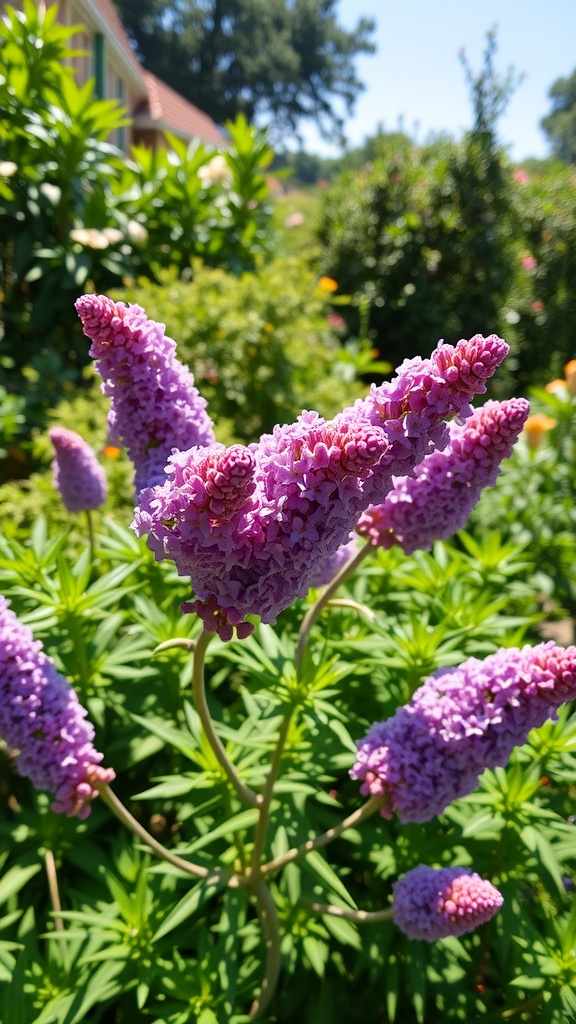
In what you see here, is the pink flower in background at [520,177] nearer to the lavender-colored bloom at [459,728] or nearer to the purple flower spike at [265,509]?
the lavender-colored bloom at [459,728]

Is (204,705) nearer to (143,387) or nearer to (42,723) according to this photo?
(42,723)

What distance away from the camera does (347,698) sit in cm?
196

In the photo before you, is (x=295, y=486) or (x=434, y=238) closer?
(x=295, y=486)

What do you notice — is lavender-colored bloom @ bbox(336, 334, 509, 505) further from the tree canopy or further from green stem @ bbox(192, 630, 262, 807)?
the tree canopy

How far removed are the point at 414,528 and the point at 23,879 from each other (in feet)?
4.49

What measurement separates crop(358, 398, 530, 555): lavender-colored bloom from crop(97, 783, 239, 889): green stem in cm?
81

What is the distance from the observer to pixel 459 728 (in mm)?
1204

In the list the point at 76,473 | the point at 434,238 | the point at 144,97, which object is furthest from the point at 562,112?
the point at 76,473

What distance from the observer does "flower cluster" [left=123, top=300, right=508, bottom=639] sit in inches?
30.3

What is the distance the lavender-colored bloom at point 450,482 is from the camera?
3.79ft

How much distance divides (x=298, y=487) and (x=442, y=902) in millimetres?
965

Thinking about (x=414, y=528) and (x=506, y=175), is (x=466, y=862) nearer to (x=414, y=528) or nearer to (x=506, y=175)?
(x=414, y=528)

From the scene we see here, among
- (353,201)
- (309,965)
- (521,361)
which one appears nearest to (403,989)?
(309,965)

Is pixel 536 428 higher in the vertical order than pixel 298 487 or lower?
higher
